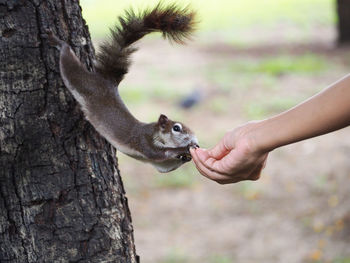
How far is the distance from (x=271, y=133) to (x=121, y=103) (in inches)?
25.1

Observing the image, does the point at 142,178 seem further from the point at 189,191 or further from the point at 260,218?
the point at 260,218

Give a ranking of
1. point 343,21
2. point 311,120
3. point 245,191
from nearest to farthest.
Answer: point 311,120
point 245,191
point 343,21

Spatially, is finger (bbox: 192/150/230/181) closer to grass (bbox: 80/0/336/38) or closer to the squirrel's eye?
the squirrel's eye

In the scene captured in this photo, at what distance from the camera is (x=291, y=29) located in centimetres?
993

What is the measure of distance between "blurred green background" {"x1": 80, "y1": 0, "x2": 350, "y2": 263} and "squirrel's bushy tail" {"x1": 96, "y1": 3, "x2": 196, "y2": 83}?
6cm

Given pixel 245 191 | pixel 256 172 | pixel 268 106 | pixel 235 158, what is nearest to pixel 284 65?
pixel 268 106

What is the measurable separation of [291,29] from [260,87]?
3452mm

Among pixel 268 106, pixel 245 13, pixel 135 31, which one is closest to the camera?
pixel 135 31

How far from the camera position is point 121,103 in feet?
6.00

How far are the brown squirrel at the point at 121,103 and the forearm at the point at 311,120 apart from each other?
0.48m

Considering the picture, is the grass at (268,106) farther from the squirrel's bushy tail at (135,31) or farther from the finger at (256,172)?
the finger at (256,172)

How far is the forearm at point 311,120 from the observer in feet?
4.12

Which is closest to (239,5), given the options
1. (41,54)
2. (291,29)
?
(291,29)

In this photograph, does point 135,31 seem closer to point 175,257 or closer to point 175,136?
point 175,136
